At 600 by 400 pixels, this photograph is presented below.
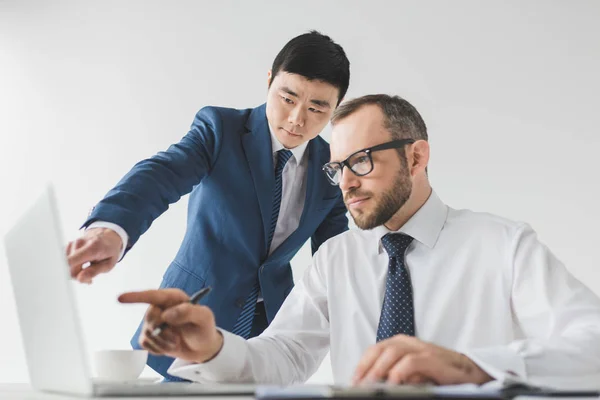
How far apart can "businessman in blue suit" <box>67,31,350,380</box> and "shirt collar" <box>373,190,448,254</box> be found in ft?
1.95

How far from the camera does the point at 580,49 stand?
424 centimetres

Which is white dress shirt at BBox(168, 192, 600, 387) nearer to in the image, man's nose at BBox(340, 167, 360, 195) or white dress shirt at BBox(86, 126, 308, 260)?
A: man's nose at BBox(340, 167, 360, 195)

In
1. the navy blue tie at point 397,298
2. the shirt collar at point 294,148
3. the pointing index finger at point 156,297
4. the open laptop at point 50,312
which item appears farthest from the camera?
the shirt collar at point 294,148

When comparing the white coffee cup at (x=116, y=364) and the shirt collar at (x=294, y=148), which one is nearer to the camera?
the white coffee cup at (x=116, y=364)

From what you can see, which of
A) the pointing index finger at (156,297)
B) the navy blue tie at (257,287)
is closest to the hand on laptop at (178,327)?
the pointing index finger at (156,297)

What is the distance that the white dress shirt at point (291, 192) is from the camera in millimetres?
2350

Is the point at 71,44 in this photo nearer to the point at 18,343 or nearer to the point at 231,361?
the point at 18,343

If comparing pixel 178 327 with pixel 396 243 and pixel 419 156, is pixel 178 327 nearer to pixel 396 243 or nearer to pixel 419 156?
pixel 396 243

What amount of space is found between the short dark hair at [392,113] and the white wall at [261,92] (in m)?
2.25

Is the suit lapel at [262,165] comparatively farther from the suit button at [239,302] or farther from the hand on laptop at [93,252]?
the hand on laptop at [93,252]

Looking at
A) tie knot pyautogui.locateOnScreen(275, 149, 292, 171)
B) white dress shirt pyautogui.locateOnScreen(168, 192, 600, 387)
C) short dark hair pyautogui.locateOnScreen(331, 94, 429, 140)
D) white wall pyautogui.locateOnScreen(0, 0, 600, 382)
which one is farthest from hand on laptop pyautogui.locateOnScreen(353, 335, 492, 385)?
white wall pyautogui.locateOnScreen(0, 0, 600, 382)

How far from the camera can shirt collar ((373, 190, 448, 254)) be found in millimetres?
1766

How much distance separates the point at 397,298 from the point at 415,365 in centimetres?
66

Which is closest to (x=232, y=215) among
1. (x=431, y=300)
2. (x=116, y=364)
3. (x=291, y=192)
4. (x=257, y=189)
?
(x=257, y=189)
